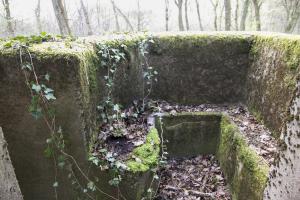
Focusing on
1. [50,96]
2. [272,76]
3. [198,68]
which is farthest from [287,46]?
[50,96]

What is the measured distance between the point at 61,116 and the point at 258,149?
2.91m

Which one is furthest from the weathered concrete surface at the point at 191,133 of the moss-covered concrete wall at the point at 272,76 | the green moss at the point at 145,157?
the green moss at the point at 145,157

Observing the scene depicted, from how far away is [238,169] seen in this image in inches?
154

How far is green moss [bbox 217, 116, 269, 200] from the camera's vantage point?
3.21m

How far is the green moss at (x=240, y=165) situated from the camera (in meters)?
3.21

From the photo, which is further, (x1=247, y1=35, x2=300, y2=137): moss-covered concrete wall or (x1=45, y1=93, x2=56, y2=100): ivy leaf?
(x1=247, y1=35, x2=300, y2=137): moss-covered concrete wall

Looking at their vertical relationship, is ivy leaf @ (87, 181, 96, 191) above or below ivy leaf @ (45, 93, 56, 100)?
below

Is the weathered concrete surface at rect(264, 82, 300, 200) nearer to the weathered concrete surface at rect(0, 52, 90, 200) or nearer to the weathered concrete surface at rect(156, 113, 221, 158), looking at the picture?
the weathered concrete surface at rect(0, 52, 90, 200)

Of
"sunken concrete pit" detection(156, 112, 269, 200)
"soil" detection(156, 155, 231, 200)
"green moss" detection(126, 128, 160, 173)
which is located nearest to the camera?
"green moss" detection(126, 128, 160, 173)

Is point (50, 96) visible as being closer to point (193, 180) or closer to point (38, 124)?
point (38, 124)

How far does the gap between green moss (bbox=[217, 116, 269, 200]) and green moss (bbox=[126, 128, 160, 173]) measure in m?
1.31

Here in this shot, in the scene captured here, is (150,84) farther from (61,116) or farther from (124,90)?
(61,116)

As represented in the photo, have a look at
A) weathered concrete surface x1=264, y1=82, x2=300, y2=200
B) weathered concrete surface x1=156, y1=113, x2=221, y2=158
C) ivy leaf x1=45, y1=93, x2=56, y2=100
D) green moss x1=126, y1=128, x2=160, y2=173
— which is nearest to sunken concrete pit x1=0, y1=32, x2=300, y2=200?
weathered concrete surface x1=264, y1=82, x2=300, y2=200

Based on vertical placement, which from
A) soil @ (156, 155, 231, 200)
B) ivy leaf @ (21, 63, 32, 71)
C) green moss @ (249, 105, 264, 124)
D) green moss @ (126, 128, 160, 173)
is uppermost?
ivy leaf @ (21, 63, 32, 71)
